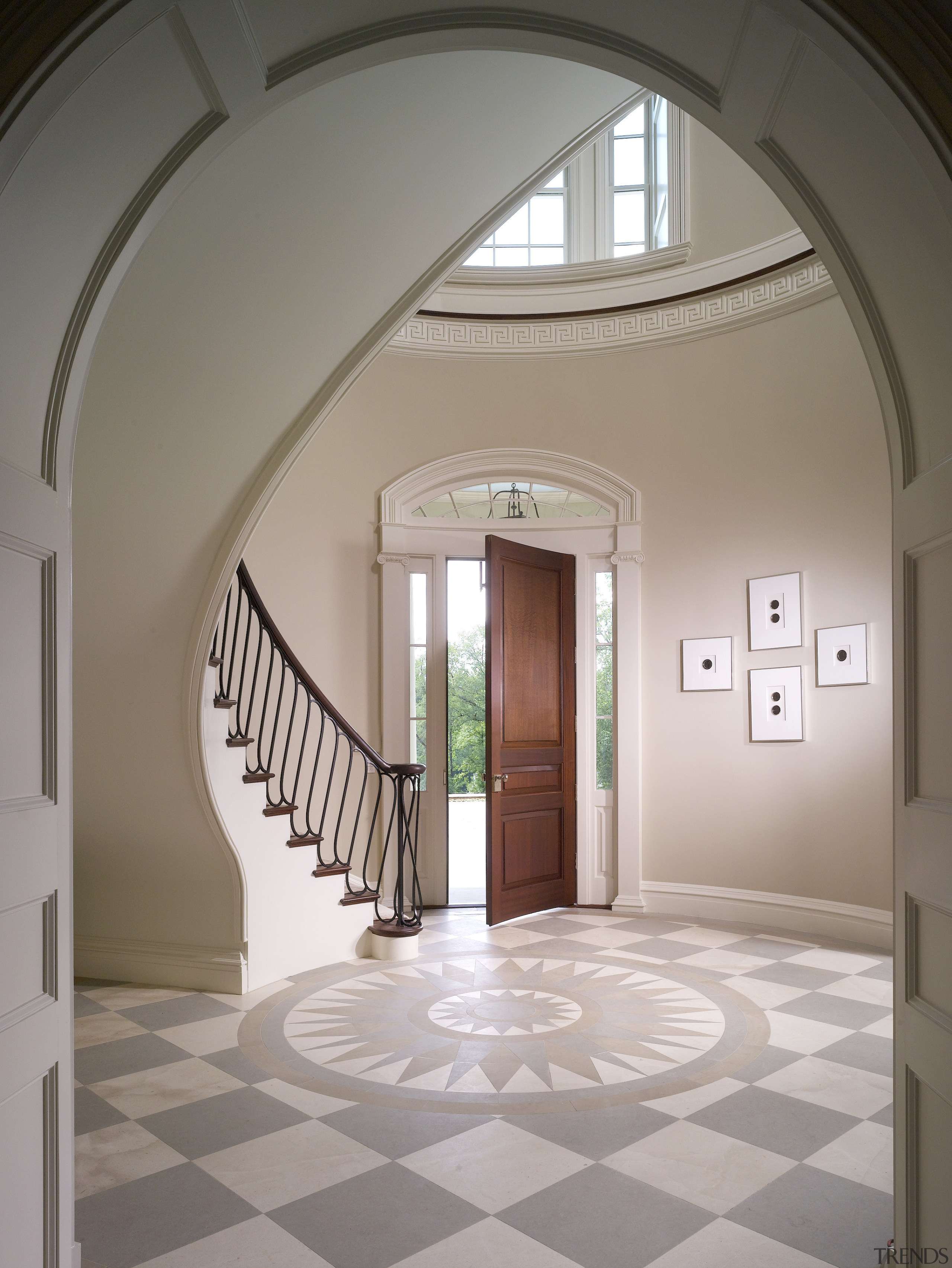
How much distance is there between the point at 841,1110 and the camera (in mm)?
3209

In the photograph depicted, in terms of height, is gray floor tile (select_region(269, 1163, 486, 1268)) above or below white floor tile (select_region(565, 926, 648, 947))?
above

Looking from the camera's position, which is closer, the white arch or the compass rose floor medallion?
the compass rose floor medallion

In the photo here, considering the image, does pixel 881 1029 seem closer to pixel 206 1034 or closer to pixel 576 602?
pixel 206 1034

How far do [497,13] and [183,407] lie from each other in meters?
2.10

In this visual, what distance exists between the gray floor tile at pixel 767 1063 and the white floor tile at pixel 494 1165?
0.96m

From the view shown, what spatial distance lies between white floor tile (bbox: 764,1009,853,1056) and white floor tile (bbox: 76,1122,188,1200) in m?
2.45

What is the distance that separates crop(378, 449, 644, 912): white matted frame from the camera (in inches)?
257

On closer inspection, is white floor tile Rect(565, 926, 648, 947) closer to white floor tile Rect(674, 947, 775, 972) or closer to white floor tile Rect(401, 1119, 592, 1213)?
white floor tile Rect(674, 947, 775, 972)

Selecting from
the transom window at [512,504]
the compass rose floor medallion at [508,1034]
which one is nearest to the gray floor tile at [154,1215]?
the compass rose floor medallion at [508,1034]

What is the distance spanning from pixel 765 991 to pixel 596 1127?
1834mm

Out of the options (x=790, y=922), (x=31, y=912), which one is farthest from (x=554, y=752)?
(x=31, y=912)

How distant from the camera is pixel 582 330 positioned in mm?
6695

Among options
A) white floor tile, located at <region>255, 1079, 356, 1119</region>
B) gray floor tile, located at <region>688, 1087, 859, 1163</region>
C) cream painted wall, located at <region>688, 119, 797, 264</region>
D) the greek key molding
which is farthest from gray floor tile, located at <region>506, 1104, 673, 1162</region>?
cream painted wall, located at <region>688, 119, 797, 264</region>

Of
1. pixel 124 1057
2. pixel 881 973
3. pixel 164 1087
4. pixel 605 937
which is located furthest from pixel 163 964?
pixel 881 973
